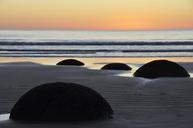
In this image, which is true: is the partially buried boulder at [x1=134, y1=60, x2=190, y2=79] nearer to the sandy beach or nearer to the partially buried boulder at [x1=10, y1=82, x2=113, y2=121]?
the sandy beach

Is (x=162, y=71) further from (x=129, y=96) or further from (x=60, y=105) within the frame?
(x=60, y=105)

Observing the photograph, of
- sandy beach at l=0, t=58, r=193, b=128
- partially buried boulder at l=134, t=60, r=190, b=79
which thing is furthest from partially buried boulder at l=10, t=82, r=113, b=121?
partially buried boulder at l=134, t=60, r=190, b=79

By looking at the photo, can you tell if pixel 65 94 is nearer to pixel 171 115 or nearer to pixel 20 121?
pixel 20 121

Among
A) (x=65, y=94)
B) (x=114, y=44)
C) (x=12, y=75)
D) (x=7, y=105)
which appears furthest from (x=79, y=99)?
(x=114, y=44)

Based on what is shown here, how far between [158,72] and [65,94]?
551 centimetres

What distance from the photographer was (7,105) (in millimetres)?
7012

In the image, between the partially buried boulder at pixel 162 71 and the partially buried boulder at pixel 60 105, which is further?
the partially buried boulder at pixel 162 71

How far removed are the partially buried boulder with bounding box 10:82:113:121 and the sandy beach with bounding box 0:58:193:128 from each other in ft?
0.57

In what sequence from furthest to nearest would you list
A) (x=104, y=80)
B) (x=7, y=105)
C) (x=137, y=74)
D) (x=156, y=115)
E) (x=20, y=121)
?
(x=137, y=74) → (x=104, y=80) → (x=7, y=105) → (x=156, y=115) → (x=20, y=121)

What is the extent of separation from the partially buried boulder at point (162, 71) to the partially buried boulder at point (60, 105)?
5.18 metres

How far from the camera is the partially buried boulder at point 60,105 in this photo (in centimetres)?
569

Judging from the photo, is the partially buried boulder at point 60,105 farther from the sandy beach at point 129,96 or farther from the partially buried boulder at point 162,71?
the partially buried boulder at point 162,71

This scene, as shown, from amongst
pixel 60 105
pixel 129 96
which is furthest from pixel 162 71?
pixel 60 105

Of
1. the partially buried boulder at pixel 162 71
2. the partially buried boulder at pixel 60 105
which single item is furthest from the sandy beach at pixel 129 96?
the partially buried boulder at pixel 162 71
